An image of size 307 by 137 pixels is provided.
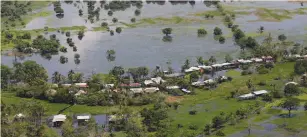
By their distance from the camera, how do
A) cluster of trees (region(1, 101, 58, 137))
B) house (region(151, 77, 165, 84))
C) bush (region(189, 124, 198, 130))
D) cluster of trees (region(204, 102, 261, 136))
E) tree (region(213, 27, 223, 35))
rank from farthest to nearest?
1. tree (region(213, 27, 223, 35))
2. house (region(151, 77, 165, 84))
3. bush (region(189, 124, 198, 130))
4. cluster of trees (region(204, 102, 261, 136))
5. cluster of trees (region(1, 101, 58, 137))

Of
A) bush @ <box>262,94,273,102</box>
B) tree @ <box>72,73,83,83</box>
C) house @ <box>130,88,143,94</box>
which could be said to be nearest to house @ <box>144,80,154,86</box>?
house @ <box>130,88,143,94</box>

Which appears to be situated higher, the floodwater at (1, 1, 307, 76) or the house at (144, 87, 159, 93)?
the floodwater at (1, 1, 307, 76)

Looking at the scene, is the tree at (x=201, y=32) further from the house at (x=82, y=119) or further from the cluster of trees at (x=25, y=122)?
the cluster of trees at (x=25, y=122)

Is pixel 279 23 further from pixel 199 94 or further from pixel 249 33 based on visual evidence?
pixel 199 94

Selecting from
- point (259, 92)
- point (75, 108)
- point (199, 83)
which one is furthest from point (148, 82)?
point (259, 92)

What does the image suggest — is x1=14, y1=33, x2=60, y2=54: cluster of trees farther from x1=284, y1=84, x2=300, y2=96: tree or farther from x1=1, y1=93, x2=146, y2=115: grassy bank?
x1=284, y1=84, x2=300, y2=96: tree

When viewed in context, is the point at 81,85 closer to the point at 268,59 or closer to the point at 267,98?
the point at 267,98
